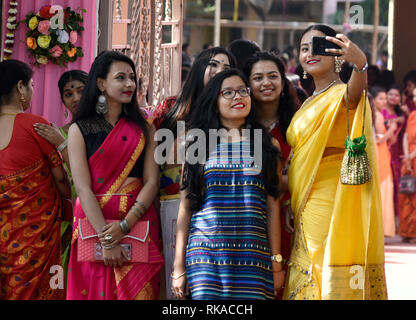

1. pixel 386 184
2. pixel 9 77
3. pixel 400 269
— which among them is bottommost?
pixel 400 269

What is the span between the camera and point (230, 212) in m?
3.72

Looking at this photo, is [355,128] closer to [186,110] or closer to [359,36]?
[186,110]

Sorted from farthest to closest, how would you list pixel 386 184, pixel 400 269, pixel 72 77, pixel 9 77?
1. pixel 386 184
2. pixel 400 269
3. pixel 72 77
4. pixel 9 77

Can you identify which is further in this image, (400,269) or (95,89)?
(400,269)

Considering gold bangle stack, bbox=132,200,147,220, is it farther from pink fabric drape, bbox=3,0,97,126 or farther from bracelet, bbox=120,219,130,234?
pink fabric drape, bbox=3,0,97,126

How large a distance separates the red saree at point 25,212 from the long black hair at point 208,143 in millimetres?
927

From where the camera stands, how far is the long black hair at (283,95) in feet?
14.3

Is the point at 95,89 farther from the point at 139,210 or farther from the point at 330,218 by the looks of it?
the point at 330,218

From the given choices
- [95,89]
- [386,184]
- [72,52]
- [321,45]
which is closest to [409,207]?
[386,184]

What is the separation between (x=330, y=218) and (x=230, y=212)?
0.58 metres

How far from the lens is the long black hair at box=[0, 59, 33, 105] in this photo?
14.3 feet

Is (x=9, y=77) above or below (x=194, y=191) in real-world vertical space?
above

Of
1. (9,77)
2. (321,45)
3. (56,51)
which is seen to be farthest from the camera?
(56,51)

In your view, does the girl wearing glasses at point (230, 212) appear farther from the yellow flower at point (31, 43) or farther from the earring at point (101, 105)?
the yellow flower at point (31, 43)
